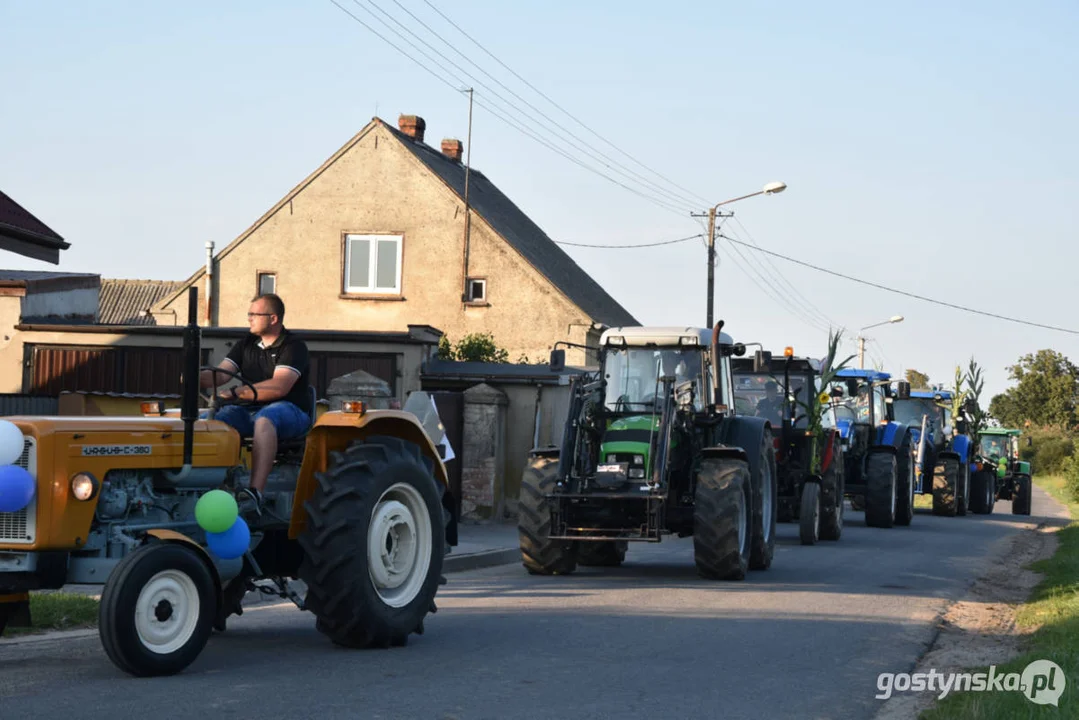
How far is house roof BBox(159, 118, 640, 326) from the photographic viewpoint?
38.0m

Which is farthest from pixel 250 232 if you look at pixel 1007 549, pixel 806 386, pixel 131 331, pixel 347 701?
pixel 347 701

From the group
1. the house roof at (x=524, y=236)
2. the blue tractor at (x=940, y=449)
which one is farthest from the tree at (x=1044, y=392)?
the blue tractor at (x=940, y=449)

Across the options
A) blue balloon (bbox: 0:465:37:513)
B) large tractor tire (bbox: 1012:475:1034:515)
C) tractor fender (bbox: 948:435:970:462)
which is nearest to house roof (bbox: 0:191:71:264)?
blue balloon (bbox: 0:465:37:513)

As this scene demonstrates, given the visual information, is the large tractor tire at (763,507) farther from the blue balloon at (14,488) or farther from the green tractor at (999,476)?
the green tractor at (999,476)

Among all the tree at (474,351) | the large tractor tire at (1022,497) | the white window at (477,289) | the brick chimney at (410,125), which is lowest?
the large tractor tire at (1022,497)

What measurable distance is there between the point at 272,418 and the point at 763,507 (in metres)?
8.23

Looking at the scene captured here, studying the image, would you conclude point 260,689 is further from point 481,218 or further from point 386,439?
point 481,218

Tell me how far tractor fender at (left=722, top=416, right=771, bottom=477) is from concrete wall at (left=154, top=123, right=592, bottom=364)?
2143 cm

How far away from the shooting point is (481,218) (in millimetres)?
37594

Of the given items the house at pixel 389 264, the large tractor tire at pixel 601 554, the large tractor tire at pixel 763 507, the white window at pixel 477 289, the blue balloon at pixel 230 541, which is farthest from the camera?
the white window at pixel 477 289

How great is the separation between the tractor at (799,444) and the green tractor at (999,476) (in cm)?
1088

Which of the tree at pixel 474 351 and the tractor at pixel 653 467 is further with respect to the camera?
the tree at pixel 474 351

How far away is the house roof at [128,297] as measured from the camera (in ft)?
172

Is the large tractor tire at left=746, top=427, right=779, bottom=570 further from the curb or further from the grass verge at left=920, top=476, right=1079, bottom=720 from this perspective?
the curb
